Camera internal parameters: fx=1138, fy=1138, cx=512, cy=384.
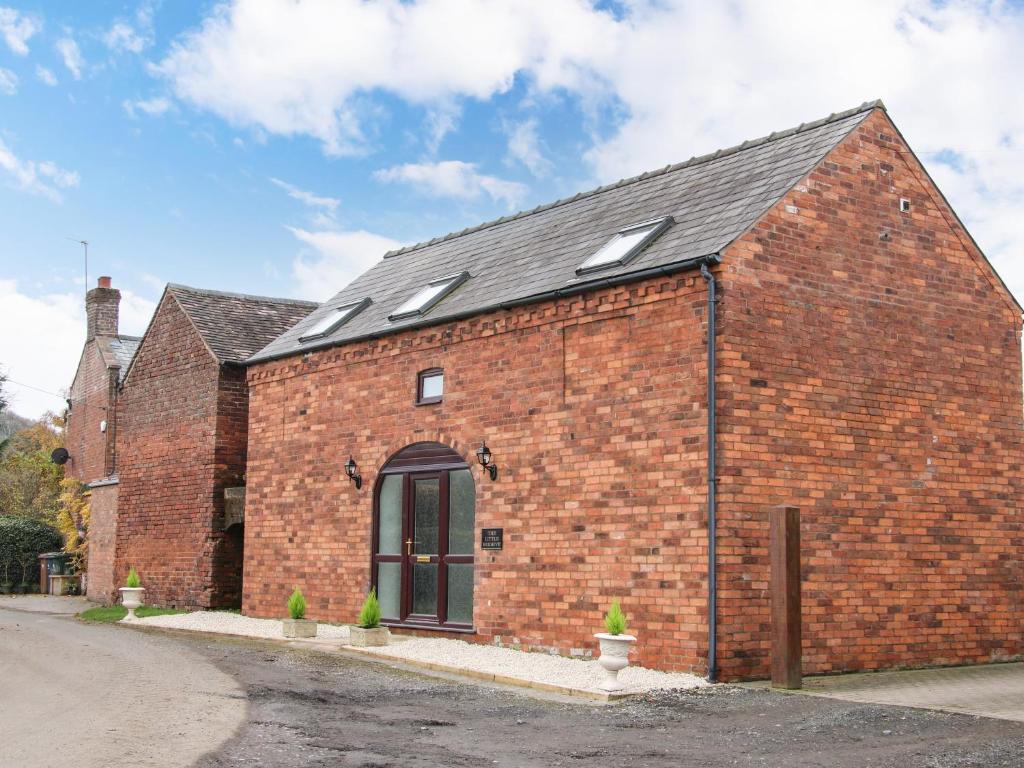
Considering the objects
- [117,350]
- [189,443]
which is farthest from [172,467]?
[117,350]

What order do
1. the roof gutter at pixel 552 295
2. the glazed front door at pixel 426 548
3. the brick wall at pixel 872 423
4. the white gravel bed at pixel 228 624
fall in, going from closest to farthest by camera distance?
the brick wall at pixel 872 423 → the roof gutter at pixel 552 295 → the glazed front door at pixel 426 548 → the white gravel bed at pixel 228 624

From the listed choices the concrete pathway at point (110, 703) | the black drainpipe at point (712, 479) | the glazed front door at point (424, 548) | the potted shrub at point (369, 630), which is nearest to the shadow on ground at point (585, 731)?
the concrete pathway at point (110, 703)

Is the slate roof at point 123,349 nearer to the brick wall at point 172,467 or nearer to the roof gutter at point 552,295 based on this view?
the brick wall at point 172,467

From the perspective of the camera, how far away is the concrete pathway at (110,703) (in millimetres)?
7969

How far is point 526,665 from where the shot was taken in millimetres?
13500

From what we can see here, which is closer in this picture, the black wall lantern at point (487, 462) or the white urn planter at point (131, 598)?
the black wall lantern at point (487, 462)

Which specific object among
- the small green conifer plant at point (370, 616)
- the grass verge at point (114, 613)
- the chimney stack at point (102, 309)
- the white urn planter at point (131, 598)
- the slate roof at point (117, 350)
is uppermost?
the chimney stack at point (102, 309)

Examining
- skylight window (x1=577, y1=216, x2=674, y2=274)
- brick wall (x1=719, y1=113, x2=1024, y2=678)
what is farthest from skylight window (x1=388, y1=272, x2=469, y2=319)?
brick wall (x1=719, y1=113, x2=1024, y2=678)

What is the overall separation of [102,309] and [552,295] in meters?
24.5

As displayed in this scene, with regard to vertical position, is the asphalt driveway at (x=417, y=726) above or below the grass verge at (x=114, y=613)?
above

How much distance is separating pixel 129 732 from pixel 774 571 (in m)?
6.70

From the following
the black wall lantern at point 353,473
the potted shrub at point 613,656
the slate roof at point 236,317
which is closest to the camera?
the potted shrub at point 613,656

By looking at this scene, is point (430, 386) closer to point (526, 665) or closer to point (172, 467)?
point (526, 665)

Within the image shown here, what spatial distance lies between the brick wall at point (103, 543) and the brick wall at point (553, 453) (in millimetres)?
7595
